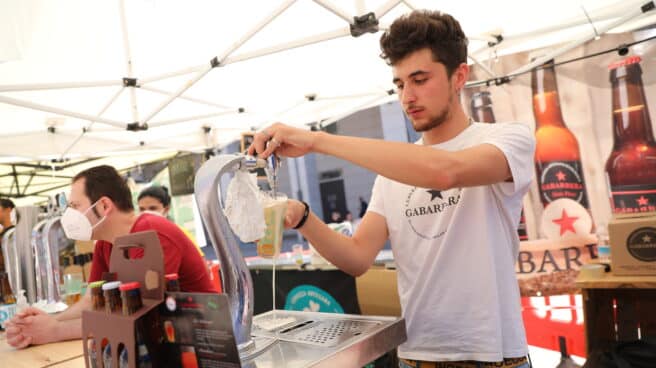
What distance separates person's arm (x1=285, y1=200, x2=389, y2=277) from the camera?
121 cm

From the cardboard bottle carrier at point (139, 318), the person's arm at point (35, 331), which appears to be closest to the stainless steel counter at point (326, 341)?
the cardboard bottle carrier at point (139, 318)

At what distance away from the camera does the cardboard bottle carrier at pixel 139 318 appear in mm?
722

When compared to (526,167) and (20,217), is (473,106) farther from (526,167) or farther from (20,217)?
(20,217)

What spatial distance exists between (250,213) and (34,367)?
1.04 m

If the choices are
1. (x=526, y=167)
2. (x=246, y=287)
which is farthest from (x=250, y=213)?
(x=526, y=167)

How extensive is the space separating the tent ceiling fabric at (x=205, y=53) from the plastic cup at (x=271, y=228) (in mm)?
1380

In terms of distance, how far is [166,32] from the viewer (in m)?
2.77

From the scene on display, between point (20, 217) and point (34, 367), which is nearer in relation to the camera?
point (34, 367)

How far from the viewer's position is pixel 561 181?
3178 millimetres

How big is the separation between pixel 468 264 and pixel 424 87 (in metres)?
0.47

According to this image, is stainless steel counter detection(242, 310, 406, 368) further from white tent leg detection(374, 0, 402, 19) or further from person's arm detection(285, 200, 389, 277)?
white tent leg detection(374, 0, 402, 19)

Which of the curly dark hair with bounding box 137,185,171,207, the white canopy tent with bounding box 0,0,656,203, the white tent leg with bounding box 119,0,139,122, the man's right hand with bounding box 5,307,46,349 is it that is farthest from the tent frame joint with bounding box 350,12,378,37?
the curly dark hair with bounding box 137,185,171,207

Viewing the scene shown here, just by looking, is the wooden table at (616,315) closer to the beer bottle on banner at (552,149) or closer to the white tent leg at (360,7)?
the beer bottle on banner at (552,149)

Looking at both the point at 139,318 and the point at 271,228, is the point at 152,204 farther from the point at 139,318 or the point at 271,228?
the point at 139,318
